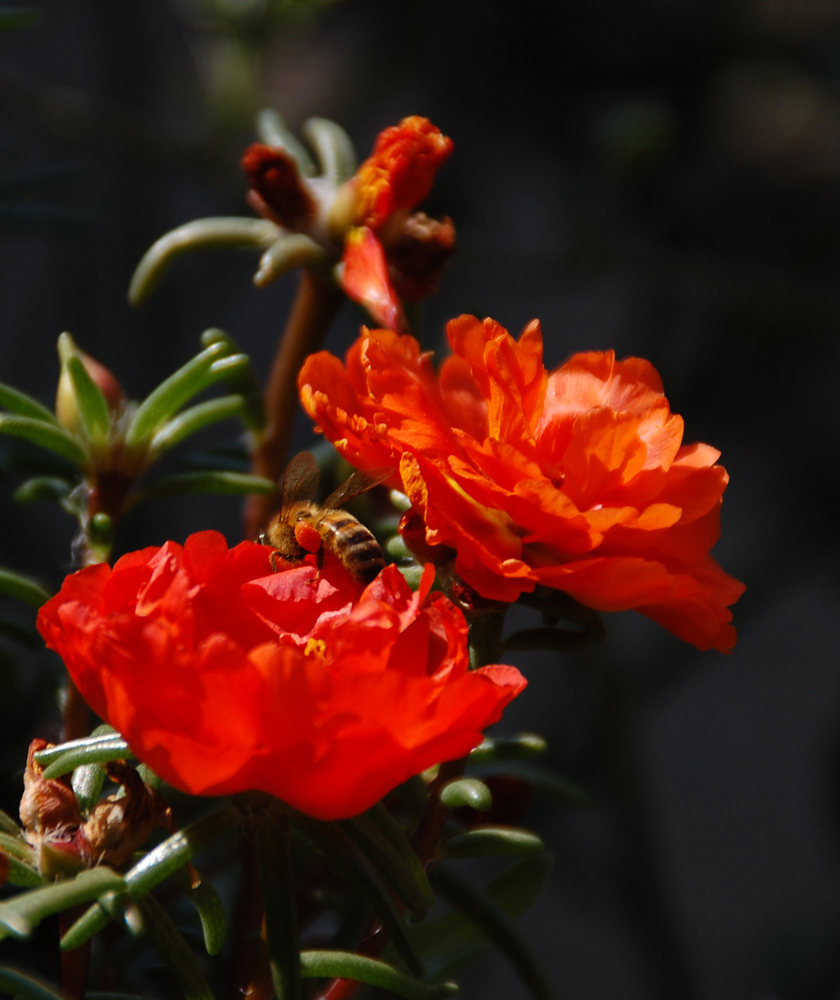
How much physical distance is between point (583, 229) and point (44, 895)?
1084 millimetres

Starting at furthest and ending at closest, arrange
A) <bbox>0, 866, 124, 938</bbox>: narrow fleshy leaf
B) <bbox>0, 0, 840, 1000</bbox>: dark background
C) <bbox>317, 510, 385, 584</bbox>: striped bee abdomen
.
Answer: <bbox>0, 0, 840, 1000</bbox>: dark background → <bbox>317, 510, 385, 584</bbox>: striped bee abdomen → <bbox>0, 866, 124, 938</bbox>: narrow fleshy leaf

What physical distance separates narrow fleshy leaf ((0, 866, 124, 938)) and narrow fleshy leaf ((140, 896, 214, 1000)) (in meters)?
0.03

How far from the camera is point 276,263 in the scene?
0.47 m

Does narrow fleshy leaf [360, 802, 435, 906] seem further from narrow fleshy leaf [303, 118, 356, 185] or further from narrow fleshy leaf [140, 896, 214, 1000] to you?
narrow fleshy leaf [303, 118, 356, 185]

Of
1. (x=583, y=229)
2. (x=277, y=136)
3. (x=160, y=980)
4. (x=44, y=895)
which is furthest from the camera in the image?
(x=583, y=229)

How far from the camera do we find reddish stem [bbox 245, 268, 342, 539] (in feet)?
1.70

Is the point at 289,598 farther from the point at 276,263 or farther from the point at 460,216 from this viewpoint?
the point at 460,216

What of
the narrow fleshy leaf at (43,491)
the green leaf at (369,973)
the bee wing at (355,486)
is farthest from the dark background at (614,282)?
the green leaf at (369,973)

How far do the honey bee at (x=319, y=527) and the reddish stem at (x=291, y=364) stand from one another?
1.0 inches

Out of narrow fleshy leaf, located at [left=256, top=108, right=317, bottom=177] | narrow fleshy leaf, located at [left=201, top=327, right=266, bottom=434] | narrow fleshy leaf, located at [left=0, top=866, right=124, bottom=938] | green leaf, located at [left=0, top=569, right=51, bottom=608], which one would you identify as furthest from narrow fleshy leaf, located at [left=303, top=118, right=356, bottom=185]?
narrow fleshy leaf, located at [left=0, top=866, right=124, bottom=938]

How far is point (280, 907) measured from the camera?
36cm

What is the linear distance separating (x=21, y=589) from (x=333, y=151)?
0.30 m

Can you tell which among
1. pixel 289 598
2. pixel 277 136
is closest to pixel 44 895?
pixel 289 598

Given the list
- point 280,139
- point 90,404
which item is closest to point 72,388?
point 90,404
